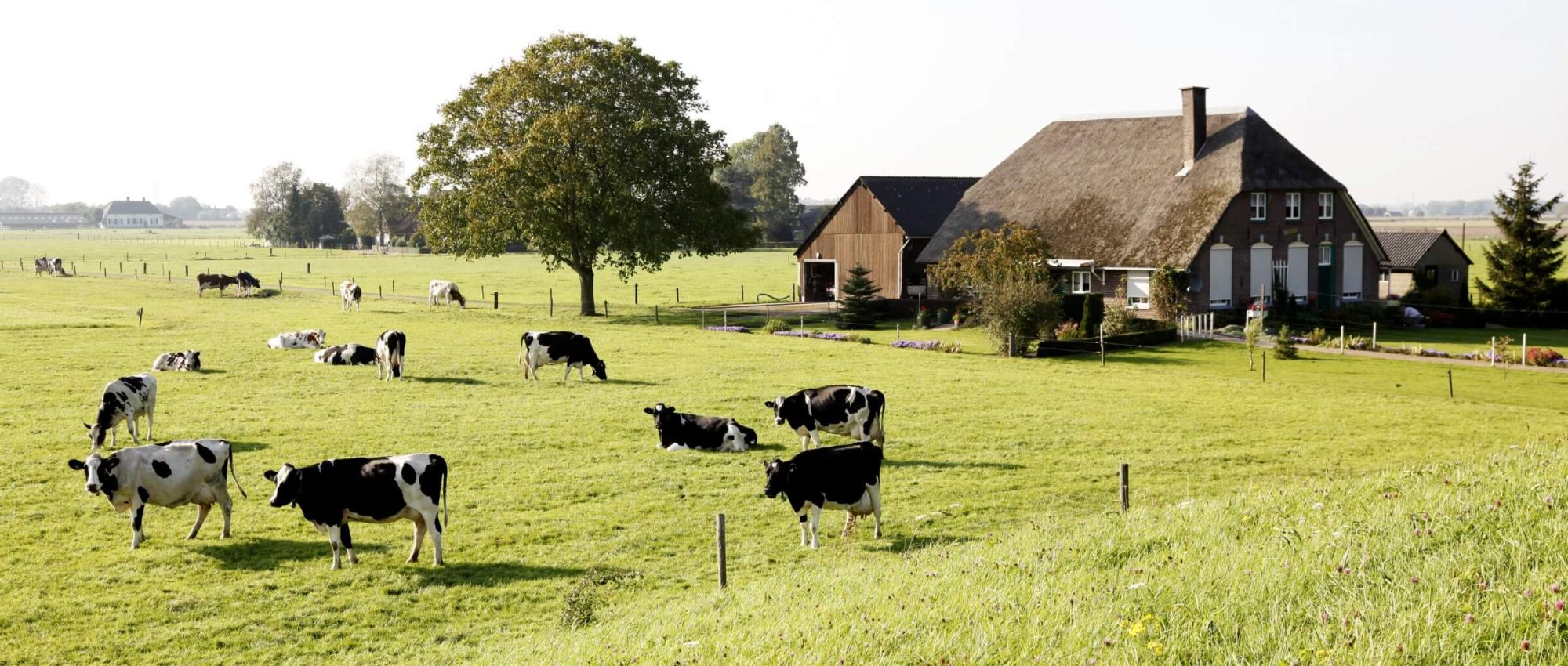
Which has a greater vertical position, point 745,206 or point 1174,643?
point 745,206

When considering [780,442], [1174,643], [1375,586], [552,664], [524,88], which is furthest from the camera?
[524,88]

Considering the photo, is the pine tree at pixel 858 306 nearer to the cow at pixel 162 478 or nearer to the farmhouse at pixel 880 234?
the farmhouse at pixel 880 234

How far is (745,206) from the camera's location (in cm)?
14938

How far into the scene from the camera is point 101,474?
15.7 m

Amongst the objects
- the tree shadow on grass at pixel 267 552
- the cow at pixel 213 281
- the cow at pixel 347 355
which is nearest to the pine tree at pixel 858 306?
the cow at pixel 347 355

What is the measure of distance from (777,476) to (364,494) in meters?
5.10

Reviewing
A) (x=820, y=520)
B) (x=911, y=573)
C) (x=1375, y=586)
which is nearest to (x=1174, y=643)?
(x=1375, y=586)

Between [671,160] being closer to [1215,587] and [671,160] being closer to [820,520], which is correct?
[820,520]

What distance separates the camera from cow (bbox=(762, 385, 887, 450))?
21062mm

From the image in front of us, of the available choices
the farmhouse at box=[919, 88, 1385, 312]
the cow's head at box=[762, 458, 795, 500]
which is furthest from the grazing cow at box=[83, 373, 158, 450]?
the farmhouse at box=[919, 88, 1385, 312]

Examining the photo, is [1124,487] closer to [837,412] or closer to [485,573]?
[837,412]

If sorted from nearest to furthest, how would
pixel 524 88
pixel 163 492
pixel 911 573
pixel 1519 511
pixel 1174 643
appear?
1. pixel 1174 643
2. pixel 1519 511
3. pixel 911 573
4. pixel 163 492
5. pixel 524 88

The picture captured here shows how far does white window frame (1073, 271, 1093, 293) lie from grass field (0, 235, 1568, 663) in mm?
13578

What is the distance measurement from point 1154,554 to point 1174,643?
263 centimetres
